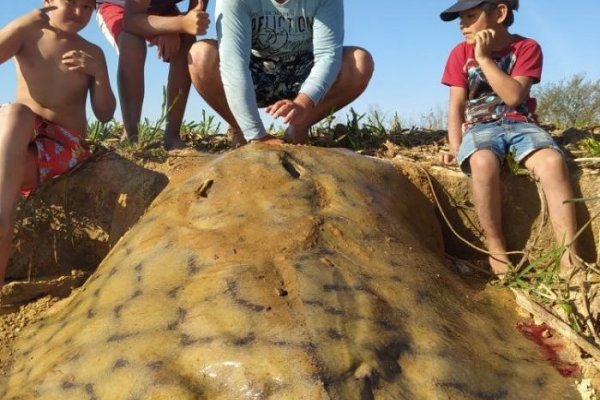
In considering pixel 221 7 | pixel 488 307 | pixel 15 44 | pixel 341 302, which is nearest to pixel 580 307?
pixel 488 307

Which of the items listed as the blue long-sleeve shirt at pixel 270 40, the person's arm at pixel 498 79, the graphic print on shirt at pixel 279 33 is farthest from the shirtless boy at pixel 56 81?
the person's arm at pixel 498 79

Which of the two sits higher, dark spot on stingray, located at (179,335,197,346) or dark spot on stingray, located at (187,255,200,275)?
dark spot on stingray, located at (187,255,200,275)

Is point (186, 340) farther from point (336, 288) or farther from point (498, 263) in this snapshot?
point (498, 263)

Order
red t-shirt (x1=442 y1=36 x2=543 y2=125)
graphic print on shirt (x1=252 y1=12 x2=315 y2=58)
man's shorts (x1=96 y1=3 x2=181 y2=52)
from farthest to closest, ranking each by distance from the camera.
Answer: man's shorts (x1=96 y1=3 x2=181 y2=52)
graphic print on shirt (x1=252 y1=12 x2=315 y2=58)
red t-shirt (x1=442 y1=36 x2=543 y2=125)

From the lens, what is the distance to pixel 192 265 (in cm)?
253

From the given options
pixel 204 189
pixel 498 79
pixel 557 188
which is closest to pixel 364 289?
pixel 204 189

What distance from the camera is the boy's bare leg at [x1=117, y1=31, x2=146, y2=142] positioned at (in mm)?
4617

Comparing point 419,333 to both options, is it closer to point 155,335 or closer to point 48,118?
point 155,335

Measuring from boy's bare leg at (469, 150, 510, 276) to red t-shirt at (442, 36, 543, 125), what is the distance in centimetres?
42

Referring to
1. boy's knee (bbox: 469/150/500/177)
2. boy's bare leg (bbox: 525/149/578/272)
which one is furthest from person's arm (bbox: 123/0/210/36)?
boy's bare leg (bbox: 525/149/578/272)

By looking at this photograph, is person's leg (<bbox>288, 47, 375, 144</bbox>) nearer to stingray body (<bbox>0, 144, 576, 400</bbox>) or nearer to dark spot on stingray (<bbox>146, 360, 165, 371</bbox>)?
stingray body (<bbox>0, 144, 576, 400</bbox>)

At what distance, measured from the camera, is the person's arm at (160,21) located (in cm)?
441

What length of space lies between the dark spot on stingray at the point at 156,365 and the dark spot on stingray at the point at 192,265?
406 mm

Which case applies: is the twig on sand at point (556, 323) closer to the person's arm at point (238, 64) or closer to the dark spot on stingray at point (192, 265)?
the dark spot on stingray at point (192, 265)
